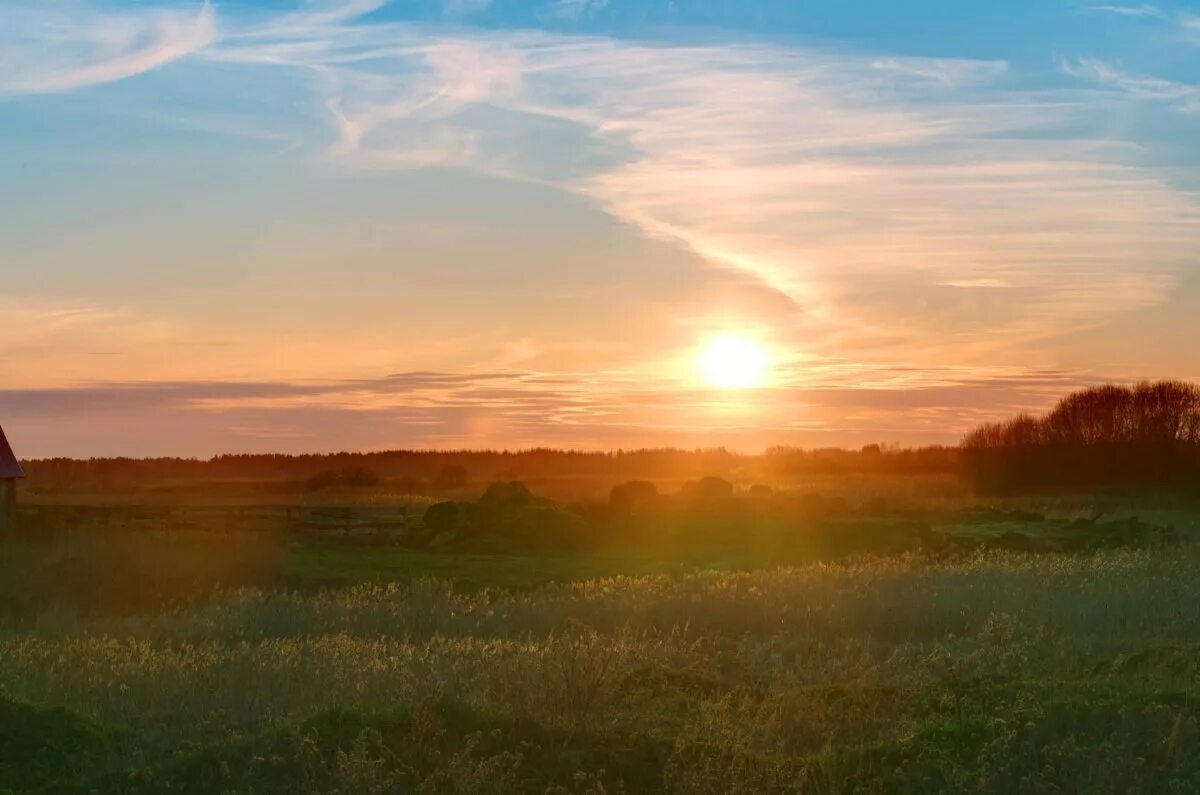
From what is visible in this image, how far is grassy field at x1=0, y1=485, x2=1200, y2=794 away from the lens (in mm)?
8781

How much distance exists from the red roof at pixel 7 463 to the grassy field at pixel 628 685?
15080mm

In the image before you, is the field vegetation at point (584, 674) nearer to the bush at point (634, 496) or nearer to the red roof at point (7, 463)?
the red roof at point (7, 463)

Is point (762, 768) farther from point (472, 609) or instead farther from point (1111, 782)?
point (472, 609)

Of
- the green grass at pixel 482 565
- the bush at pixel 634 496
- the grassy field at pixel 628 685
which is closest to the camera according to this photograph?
the grassy field at pixel 628 685

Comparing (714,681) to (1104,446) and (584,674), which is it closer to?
(584,674)

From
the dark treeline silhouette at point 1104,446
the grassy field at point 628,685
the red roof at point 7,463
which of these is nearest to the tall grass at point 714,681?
the grassy field at point 628,685

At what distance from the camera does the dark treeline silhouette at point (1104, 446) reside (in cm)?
6750

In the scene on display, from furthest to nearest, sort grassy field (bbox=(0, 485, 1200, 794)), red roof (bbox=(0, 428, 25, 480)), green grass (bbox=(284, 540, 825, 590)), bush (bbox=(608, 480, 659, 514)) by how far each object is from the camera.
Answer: bush (bbox=(608, 480, 659, 514)) → red roof (bbox=(0, 428, 25, 480)) → green grass (bbox=(284, 540, 825, 590)) → grassy field (bbox=(0, 485, 1200, 794))

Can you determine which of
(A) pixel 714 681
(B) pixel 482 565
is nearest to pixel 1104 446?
(B) pixel 482 565

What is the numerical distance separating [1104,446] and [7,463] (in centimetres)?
5209

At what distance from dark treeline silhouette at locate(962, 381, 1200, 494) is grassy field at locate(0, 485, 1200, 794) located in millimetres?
42769

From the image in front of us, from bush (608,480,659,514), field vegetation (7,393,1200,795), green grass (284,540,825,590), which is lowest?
green grass (284,540,825,590)

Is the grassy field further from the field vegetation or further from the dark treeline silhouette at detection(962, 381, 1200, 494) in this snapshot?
the dark treeline silhouette at detection(962, 381, 1200, 494)

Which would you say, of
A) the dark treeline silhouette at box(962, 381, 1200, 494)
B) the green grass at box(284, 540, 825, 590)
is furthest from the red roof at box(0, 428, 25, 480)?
→ the dark treeline silhouette at box(962, 381, 1200, 494)
